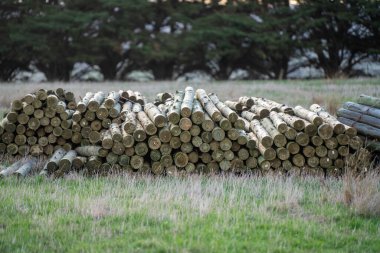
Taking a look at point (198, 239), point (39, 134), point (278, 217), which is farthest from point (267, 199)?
point (39, 134)

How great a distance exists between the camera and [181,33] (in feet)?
110

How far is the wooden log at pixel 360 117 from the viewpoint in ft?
36.0

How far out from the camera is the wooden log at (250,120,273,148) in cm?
1020

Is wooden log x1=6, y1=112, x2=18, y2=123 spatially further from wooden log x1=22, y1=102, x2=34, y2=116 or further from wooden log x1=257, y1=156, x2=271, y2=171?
wooden log x1=257, y1=156, x2=271, y2=171

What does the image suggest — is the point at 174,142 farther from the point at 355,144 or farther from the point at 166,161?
the point at 355,144

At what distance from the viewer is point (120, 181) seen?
9.33 metres

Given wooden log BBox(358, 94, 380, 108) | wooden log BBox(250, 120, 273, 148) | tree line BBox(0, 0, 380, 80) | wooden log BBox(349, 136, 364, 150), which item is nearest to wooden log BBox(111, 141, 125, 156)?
wooden log BBox(250, 120, 273, 148)

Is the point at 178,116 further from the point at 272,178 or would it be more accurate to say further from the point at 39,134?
the point at 39,134

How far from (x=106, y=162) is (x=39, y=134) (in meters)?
2.16

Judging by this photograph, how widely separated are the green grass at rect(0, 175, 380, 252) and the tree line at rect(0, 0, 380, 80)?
24.3m

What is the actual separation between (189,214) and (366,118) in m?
5.79

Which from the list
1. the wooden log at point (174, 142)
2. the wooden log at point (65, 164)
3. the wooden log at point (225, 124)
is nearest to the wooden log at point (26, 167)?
the wooden log at point (65, 164)

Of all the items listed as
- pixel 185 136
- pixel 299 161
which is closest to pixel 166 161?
pixel 185 136

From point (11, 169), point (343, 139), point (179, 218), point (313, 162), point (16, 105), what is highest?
point (16, 105)
